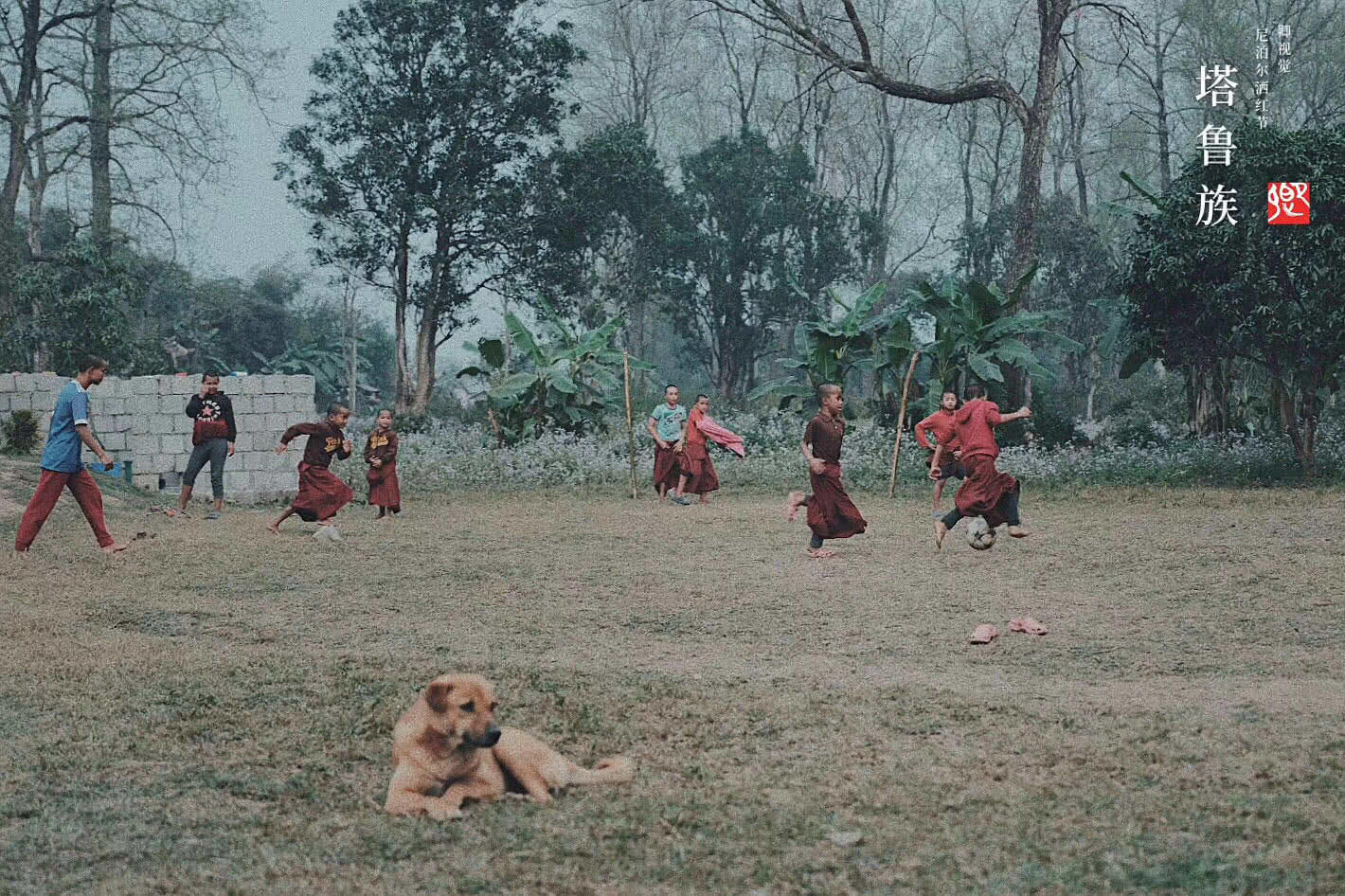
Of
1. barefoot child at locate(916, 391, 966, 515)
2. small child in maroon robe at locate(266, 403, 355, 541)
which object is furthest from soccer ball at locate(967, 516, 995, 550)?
small child in maroon robe at locate(266, 403, 355, 541)

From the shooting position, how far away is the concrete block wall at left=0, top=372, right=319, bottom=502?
16.5 meters

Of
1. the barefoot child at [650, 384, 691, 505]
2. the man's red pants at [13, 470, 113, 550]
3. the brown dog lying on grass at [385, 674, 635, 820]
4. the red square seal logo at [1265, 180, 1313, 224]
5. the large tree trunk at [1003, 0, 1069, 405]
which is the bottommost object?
the brown dog lying on grass at [385, 674, 635, 820]

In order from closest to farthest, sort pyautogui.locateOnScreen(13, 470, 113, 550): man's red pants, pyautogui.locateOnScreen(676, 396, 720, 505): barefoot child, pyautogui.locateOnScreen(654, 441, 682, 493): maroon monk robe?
pyautogui.locateOnScreen(13, 470, 113, 550): man's red pants
pyautogui.locateOnScreen(676, 396, 720, 505): barefoot child
pyautogui.locateOnScreen(654, 441, 682, 493): maroon monk robe

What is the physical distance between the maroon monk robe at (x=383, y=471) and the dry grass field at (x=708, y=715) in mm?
2846

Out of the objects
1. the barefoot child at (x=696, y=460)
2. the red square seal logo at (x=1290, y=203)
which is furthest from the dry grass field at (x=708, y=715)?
the red square seal logo at (x=1290, y=203)

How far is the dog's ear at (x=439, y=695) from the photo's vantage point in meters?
4.15

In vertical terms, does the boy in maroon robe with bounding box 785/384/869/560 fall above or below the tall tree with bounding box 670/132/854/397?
below

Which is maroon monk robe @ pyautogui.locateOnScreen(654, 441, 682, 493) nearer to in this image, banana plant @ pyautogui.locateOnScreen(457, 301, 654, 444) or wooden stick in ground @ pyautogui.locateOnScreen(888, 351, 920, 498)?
wooden stick in ground @ pyautogui.locateOnScreen(888, 351, 920, 498)

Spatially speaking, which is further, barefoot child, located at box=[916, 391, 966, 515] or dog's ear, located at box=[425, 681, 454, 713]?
barefoot child, located at box=[916, 391, 966, 515]

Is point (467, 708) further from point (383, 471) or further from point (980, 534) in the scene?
point (383, 471)

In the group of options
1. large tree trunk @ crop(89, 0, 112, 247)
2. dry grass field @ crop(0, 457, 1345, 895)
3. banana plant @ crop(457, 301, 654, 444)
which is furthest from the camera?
large tree trunk @ crop(89, 0, 112, 247)

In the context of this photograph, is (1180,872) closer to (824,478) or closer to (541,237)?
(824,478)

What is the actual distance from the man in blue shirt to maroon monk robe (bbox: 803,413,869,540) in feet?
18.7

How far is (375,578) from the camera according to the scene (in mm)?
9977
